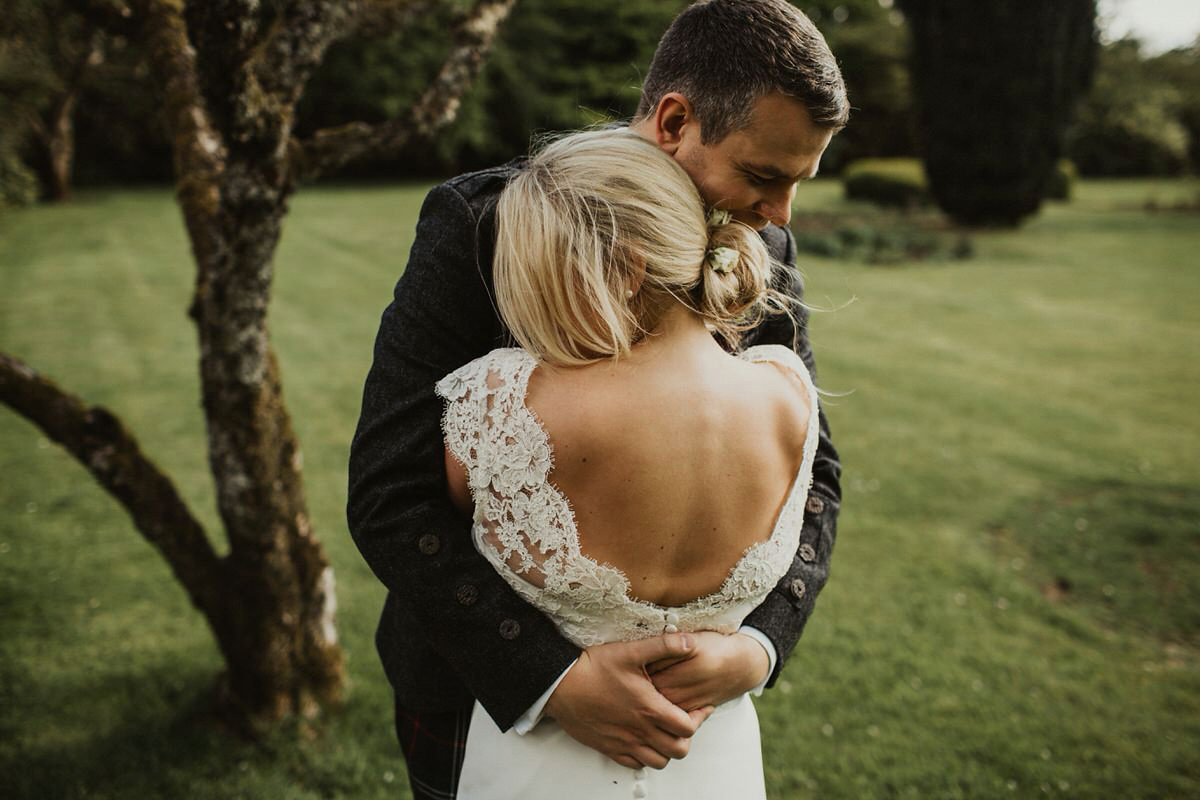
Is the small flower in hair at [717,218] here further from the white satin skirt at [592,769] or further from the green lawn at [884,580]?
the green lawn at [884,580]

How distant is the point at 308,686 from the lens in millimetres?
2879

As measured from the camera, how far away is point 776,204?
1.55 metres

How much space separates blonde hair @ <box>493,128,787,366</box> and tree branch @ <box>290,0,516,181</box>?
4.64ft

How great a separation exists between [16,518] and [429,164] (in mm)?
25896

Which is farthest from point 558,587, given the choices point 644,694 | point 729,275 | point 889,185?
point 889,185

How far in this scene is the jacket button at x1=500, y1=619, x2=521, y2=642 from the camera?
4.46ft

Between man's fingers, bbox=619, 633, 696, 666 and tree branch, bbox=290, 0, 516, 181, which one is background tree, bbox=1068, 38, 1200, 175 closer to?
tree branch, bbox=290, 0, 516, 181

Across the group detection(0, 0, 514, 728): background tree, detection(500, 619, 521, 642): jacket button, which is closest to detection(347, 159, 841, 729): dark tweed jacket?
detection(500, 619, 521, 642): jacket button

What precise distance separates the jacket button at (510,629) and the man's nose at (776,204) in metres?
0.94

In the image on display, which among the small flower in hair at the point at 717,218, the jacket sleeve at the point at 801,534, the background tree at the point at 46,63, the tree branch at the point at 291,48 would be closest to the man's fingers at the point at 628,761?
the jacket sleeve at the point at 801,534

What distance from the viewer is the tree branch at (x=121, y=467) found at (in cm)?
239

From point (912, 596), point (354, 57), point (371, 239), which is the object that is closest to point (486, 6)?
point (912, 596)

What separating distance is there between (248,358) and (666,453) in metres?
1.68

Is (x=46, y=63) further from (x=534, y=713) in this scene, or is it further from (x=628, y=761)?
(x=628, y=761)
